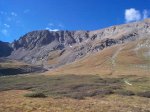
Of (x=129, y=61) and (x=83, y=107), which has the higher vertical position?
(x=129, y=61)

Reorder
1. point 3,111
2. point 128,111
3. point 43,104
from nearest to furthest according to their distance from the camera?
point 3,111 → point 128,111 → point 43,104

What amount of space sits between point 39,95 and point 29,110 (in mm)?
14606

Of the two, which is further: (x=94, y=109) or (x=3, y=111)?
(x=94, y=109)

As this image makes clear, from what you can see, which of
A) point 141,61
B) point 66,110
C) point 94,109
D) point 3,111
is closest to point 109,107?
point 94,109

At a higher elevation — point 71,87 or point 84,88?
point 71,87

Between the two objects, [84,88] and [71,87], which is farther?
[71,87]

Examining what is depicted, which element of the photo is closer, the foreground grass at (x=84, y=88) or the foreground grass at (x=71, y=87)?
the foreground grass at (x=71, y=87)

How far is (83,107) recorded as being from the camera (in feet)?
123

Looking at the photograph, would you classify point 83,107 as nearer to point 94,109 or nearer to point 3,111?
Answer: point 94,109

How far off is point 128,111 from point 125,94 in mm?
26386

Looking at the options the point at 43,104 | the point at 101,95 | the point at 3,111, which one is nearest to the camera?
the point at 3,111

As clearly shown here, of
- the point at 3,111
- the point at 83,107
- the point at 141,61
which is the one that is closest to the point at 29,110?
the point at 3,111

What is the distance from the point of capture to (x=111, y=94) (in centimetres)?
6197

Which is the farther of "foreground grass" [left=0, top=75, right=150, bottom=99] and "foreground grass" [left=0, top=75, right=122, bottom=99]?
"foreground grass" [left=0, top=75, right=150, bottom=99]
